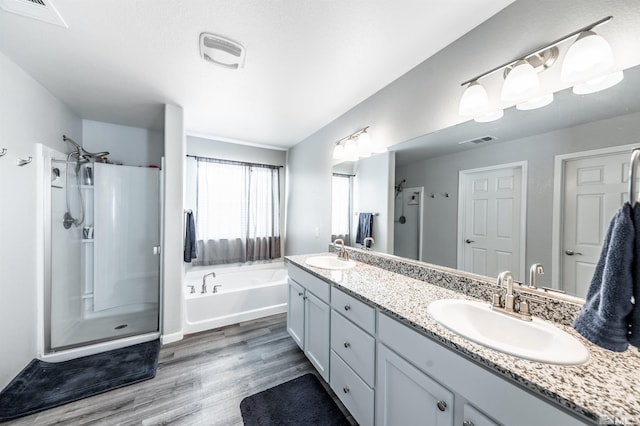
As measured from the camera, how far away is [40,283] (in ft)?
6.63

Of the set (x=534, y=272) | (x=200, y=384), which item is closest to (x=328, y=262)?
(x=200, y=384)

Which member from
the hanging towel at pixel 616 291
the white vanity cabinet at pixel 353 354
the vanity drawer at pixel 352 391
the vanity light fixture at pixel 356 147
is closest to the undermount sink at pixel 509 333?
the hanging towel at pixel 616 291

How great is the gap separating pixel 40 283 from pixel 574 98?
3.89 meters

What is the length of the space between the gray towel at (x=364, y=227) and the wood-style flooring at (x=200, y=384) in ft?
4.03

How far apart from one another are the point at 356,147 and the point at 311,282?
4.50 feet

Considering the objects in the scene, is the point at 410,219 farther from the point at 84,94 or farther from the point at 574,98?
the point at 84,94

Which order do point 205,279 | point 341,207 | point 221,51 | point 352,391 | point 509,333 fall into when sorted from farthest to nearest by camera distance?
point 205,279, point 341,207, point 221,51, point 352,391, point 509,333

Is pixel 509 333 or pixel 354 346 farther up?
pixel 509 333

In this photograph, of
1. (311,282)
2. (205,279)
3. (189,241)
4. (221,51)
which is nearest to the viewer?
(221,51)

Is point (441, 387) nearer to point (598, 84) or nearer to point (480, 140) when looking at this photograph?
point (480, 140)

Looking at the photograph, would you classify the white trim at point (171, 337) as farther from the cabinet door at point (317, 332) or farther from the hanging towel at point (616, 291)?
the hanging towel at point (616, 291)

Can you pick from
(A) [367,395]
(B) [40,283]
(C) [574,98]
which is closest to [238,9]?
(C) [574,98]

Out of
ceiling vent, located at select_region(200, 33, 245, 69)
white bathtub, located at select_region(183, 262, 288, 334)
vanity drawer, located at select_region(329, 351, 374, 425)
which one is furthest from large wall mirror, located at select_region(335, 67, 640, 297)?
white bathtub, located at select_region(183, 262, 288, 334)

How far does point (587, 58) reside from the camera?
940 millimetres
